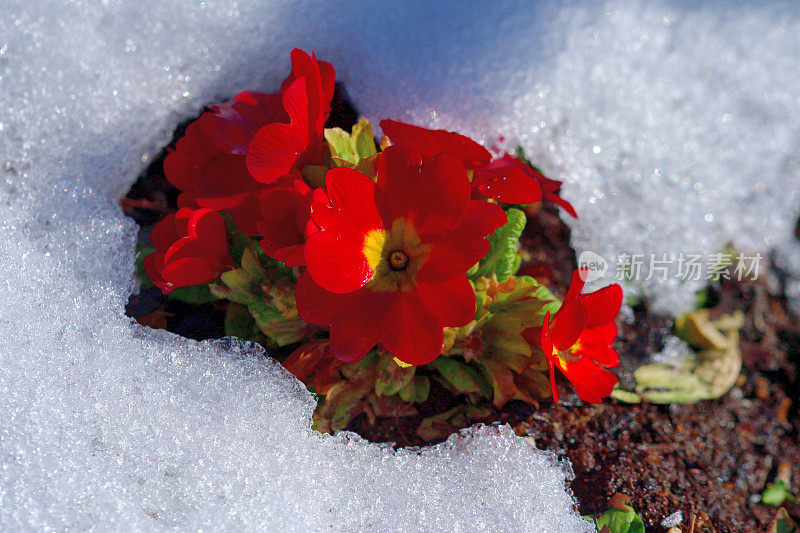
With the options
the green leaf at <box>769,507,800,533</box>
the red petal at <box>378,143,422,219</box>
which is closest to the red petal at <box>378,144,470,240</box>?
the red petal at <box>378,143,422,219</box>

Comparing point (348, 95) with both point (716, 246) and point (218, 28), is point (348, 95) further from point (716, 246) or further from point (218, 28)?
point (716, 246)

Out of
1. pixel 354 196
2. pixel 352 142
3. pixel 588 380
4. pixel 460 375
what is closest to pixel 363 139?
pixel 352 142

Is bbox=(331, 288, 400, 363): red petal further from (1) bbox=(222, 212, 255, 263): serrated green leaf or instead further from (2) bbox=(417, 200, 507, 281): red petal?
(1) bbox=(222, 212, 255, 263): serrated green leaf

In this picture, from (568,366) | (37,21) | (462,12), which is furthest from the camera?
(462,12)


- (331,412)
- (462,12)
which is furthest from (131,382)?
(462,12)

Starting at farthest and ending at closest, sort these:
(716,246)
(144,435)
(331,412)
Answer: (716,246) → (331,412) → (144,435)

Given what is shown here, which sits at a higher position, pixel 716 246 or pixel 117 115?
pixel 716 246
